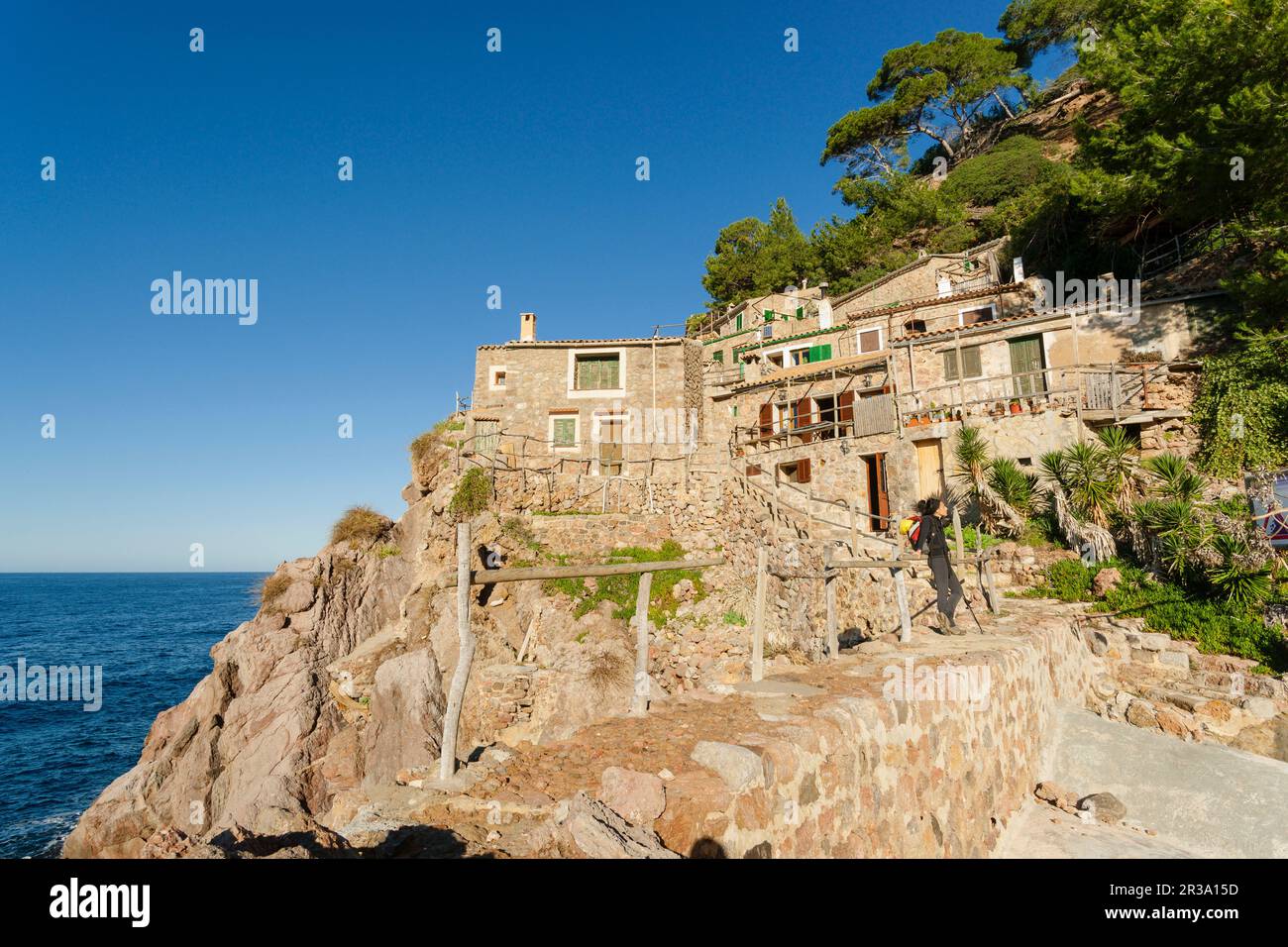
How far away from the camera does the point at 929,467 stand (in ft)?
65.1

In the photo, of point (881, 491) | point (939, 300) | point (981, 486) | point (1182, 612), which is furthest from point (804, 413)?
point (1182, 612)

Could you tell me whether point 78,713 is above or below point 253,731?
below

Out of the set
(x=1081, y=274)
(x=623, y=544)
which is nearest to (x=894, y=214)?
(x=1081, y=274)

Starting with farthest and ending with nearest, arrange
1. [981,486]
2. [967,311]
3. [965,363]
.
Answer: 1. [967,311]
2. [965,363]
3. [981,486]

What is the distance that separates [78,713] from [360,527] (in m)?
22.4

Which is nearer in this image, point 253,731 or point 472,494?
point 253,731

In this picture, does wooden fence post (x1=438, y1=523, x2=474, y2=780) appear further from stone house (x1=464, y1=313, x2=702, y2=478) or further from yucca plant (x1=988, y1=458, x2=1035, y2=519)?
stone house (x1=464, y1=313, x2=702, y2=478)

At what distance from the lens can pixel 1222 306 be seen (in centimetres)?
1911

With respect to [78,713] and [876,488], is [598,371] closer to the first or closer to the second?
[876,488]

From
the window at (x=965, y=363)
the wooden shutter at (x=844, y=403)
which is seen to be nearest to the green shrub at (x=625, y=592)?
the wooden shutter at (x=844, y=403)

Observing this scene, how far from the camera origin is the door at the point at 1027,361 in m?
21.7
